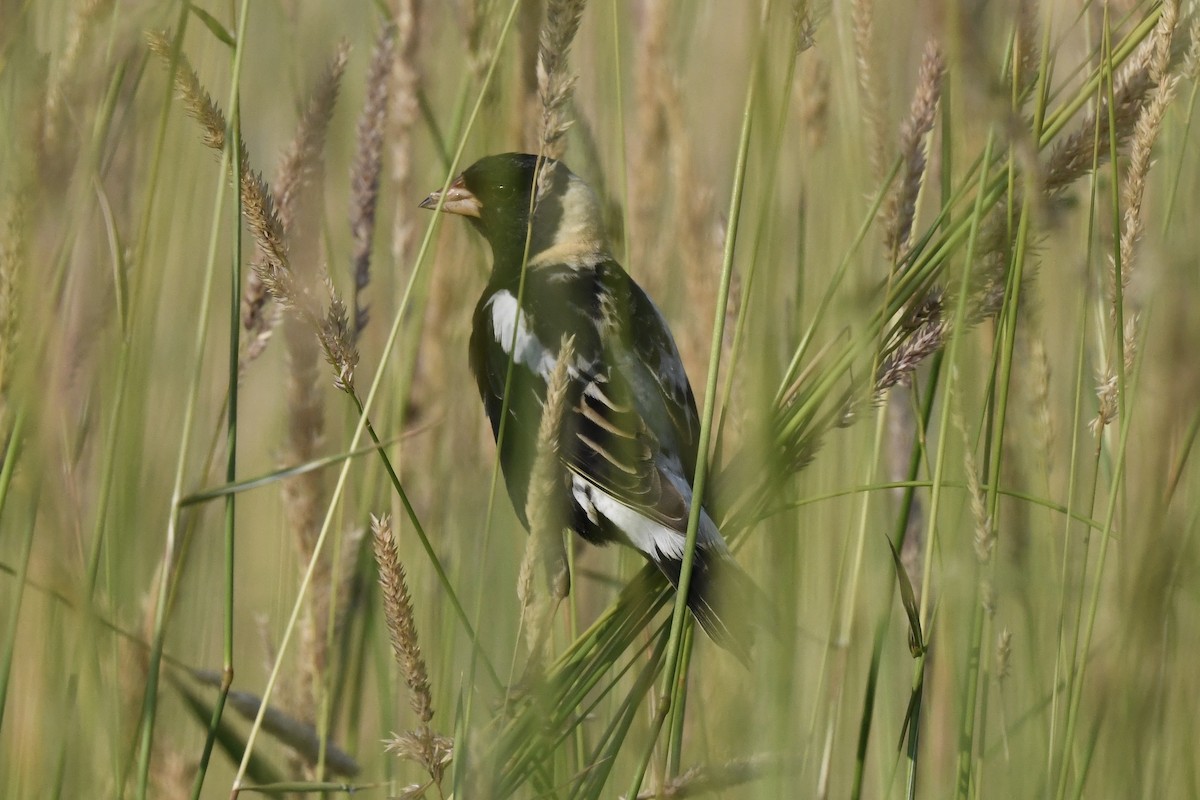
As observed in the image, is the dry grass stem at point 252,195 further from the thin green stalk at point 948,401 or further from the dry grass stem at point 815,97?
the dry grass stem at point 815,97

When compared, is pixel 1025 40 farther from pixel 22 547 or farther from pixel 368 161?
pixel 22 547

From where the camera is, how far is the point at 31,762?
152 centimetres

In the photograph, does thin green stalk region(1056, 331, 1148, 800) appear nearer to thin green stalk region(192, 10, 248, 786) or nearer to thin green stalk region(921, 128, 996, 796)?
thin green stalk region(921, 128, 996, 796)

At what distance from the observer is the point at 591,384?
2.62 meters

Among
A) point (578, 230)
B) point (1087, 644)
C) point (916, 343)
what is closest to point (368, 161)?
point (916, 343)

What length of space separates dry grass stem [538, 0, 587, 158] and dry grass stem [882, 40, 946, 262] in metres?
0.47

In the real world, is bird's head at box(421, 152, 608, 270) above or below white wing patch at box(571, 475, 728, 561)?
above

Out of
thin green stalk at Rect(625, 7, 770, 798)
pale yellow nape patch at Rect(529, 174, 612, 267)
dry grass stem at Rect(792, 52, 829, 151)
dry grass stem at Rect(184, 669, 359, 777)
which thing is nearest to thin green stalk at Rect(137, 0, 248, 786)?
dry grass stem at Rect(184, 669, 359, 777)

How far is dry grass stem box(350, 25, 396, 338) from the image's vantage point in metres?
2.15

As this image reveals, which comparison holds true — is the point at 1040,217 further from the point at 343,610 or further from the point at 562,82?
the point at 343,610

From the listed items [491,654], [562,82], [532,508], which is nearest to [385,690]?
[491,654]

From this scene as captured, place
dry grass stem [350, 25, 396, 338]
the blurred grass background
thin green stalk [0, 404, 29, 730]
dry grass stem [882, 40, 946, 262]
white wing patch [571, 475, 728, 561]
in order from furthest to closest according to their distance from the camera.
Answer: dry grass stem [350, 25, 396, 338]
white wing patch [571, 475, 728, 561]
dry grass stem [882, 40, 946, 262]
thin green stalk [0, 404, 29, 730]
the blurred grass background

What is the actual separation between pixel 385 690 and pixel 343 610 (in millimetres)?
168

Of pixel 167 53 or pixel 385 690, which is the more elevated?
pixel 167 53
